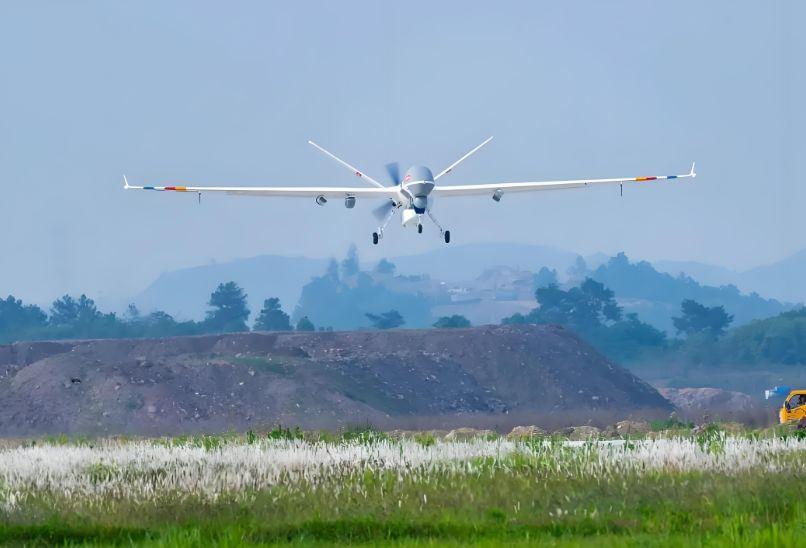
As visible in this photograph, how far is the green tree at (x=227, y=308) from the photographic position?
167125 mm

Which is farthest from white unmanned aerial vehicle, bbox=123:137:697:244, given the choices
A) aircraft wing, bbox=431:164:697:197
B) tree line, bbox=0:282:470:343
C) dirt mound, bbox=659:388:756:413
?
tree line, bbox=0:282:470:343

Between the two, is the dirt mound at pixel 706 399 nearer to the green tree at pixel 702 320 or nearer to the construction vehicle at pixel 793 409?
the green tree at pixel 702 320

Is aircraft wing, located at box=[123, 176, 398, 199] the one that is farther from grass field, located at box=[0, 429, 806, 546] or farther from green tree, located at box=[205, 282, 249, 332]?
green tree, located at box=[205, 282, 249, 332]

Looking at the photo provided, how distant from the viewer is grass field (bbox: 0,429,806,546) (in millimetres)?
23312

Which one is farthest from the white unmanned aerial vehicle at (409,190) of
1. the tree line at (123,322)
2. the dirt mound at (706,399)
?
the tree line at (123,322)

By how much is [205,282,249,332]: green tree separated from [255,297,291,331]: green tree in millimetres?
2542

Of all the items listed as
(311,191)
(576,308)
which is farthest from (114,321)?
(311,191)

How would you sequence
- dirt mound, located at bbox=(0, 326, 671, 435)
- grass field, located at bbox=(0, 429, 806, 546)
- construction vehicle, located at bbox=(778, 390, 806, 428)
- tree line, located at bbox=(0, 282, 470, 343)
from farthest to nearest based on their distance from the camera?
1. tree line, located at bbox=(0, 282, 470, 343)
2. dirt mound, located at bbox=(0, 326, 671, 435)
3. construction vehicle, located at bbox=(778, 390, 806, 428)
4. grass field, located at bbox=(0, 429, 806, 546)

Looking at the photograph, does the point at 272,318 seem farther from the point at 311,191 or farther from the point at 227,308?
the point at 311,191

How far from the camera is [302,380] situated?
91.4 m

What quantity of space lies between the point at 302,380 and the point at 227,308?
79012 millimetres

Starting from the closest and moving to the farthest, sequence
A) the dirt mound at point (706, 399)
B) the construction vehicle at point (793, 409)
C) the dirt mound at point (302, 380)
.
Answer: the construction vehicle at point (793, 409), the dirt mound at point (302, 380), the dirt mound at point (706, 399)

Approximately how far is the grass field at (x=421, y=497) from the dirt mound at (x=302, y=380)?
4312 centimetres

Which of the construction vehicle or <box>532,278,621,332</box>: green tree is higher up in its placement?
<box>532,278,621,332</box>: green tree
